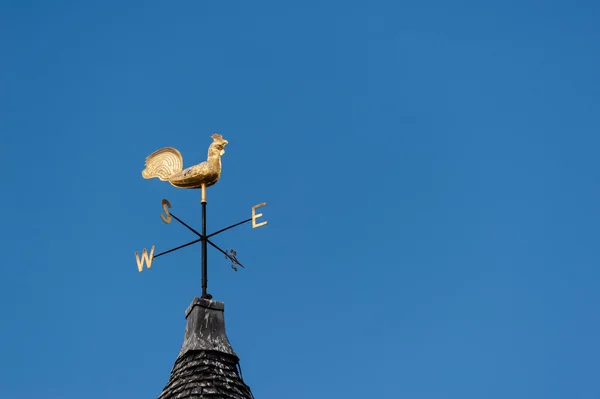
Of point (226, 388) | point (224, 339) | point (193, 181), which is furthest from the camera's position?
point (193, 181)

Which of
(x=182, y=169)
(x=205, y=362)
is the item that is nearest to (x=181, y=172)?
(x=182, y=169)

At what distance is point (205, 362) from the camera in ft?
31.1

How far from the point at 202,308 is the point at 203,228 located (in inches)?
37.9

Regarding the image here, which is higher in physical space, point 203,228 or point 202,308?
point 203,228

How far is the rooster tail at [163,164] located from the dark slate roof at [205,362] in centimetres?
181

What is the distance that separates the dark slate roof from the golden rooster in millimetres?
1529

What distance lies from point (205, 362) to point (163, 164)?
275 centimetres

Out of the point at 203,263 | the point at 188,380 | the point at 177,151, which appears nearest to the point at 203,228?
the point at 203,263

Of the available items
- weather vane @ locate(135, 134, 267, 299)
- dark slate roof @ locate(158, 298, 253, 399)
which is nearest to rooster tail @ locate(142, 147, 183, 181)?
weather vane @ locate(135, 134, 267, 299)

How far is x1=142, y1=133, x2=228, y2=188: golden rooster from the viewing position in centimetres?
1080

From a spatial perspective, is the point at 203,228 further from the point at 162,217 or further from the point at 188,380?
the point at 188,380

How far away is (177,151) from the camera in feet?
36.6

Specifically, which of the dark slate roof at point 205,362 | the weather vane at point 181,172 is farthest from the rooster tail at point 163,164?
the dark slate roof at point 205,362

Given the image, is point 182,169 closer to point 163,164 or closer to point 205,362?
point 163,164
